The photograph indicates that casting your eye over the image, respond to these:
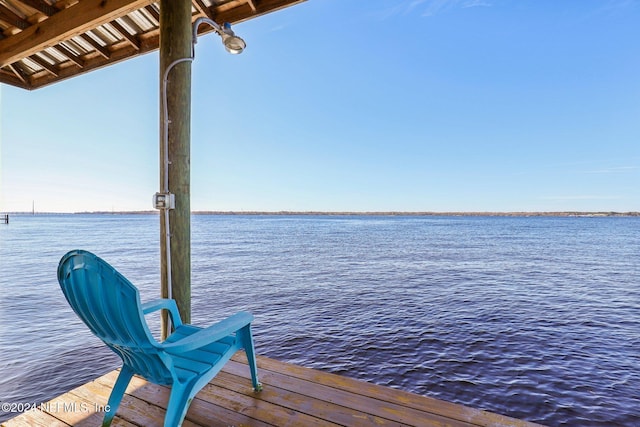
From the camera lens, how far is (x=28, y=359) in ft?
11.9

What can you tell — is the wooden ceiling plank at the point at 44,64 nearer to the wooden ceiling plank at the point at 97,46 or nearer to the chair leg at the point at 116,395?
the wooden ceiling plank at the point at 97,46

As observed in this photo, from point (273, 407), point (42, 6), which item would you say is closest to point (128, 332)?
point (273, 407)

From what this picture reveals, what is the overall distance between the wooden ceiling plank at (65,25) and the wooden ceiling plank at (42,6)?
57 mm

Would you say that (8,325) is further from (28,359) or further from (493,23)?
(493,23)

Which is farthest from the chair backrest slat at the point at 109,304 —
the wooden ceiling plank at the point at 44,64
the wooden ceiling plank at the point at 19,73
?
the wooden ceiling plank at the point at 19,73

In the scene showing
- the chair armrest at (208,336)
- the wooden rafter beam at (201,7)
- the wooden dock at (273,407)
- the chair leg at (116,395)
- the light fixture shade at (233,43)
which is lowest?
the wooden dock at (273,407)

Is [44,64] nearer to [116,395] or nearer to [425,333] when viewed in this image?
[116,395]

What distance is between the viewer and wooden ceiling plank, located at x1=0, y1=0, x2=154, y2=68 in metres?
1.81

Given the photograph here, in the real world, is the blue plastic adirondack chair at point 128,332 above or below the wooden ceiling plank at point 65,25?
below

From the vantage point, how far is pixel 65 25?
79.9 inches

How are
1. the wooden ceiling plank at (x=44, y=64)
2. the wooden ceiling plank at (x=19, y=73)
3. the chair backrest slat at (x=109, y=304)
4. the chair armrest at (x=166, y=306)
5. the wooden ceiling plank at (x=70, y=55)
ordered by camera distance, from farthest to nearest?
the wooden ceiling plank at (x=19, y=73) → the wooden ceiling plank at (x=44, y=64) → the wooden ceiling plank at (x=70, y=55) → the chair armrest at (x=166, y=306) → the chair backrest slat at (x=109, y=304)

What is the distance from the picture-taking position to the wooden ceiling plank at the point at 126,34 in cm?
239

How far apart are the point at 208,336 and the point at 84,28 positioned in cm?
221

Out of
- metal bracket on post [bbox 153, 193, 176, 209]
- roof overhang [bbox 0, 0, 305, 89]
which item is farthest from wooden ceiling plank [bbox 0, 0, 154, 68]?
metal bracket on post [bbox 153, 193, 176, 209]
